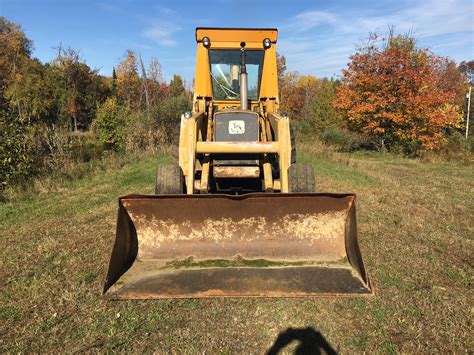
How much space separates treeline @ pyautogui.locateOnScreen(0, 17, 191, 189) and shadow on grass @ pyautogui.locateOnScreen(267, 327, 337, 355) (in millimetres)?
8296

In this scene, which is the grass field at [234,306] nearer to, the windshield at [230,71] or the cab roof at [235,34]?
the windshield at [230,71]

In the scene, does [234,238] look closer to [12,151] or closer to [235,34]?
[235,34]

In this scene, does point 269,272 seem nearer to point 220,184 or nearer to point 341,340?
point 341,340

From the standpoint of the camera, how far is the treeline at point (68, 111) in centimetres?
948

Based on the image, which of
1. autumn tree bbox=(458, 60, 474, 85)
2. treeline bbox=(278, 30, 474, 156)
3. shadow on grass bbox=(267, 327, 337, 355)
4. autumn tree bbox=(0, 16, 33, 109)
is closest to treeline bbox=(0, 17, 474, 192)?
treeline bbox=(278, 30, 474, 156)

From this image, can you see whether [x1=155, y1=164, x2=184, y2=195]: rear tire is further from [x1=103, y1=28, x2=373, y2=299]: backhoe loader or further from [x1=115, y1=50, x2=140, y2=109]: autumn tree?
[x1=115, y1=50, x2=140, y2=109]: autumn tree

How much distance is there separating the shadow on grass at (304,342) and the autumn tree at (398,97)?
1540 cm

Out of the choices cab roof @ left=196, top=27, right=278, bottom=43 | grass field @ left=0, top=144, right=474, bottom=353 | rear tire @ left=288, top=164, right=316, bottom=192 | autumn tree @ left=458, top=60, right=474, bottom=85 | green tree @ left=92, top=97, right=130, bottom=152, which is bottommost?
grass field @ left=0, top=144, right=474, bottom=353

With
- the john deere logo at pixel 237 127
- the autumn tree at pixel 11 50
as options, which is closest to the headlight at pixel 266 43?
the john deere logo at pixel 237 127

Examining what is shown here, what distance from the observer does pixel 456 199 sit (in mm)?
A: 7988

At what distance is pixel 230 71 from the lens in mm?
6363

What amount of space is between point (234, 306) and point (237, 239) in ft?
2.33

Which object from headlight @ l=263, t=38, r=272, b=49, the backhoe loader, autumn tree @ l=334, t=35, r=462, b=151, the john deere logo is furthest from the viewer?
autumn tree @ l=334, t=35, r=462, b=151

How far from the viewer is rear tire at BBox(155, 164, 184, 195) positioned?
191 inches
